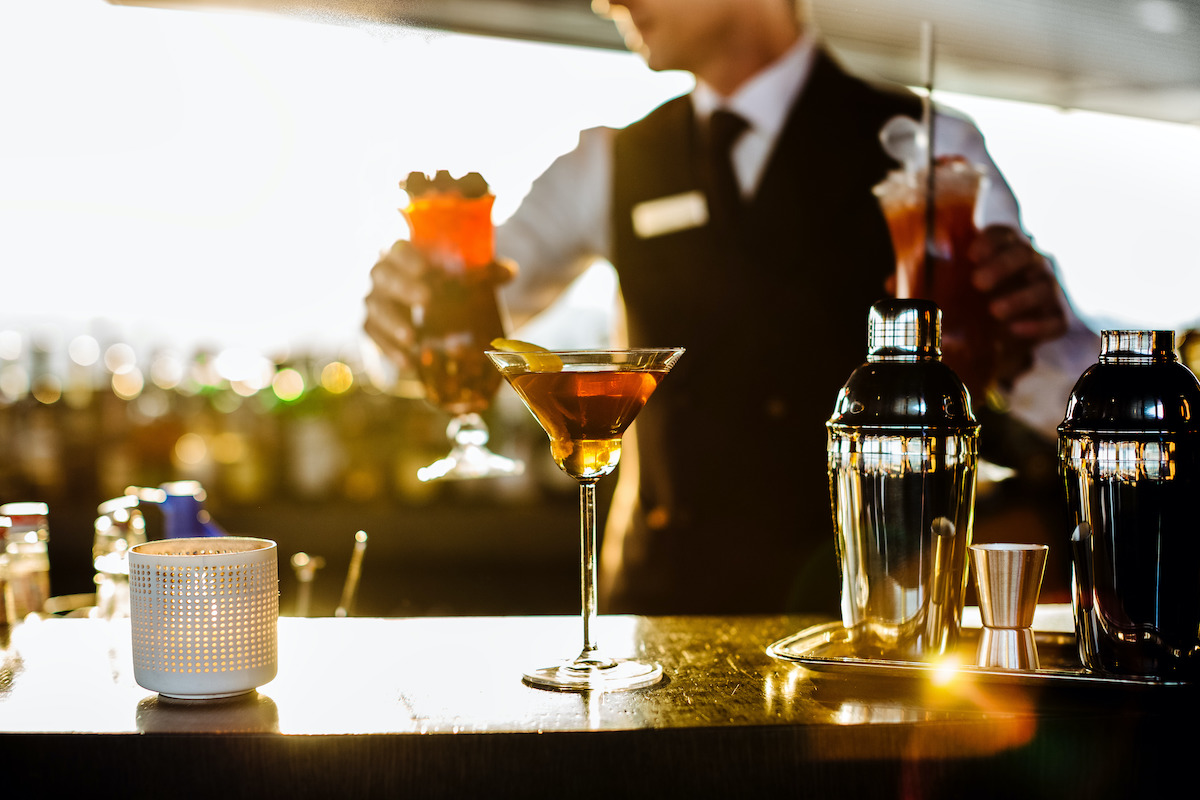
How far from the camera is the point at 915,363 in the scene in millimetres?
1071

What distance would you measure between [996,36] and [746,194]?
24.1 inches

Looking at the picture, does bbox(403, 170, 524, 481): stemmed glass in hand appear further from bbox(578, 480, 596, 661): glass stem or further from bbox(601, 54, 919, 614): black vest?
bbox(578, 480, 596, 661): glass stem

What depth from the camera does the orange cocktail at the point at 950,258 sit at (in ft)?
6.10

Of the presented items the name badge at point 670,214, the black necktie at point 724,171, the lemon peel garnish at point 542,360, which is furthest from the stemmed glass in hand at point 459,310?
the lemon peel garnish at point 542,360

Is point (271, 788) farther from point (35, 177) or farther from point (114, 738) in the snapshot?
point (35, 177)

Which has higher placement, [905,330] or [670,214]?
[670,214]

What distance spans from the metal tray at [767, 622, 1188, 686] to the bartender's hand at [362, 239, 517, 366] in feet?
3.25

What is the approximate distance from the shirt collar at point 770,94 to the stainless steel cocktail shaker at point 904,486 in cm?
111

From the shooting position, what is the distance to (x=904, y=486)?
1.05 metres

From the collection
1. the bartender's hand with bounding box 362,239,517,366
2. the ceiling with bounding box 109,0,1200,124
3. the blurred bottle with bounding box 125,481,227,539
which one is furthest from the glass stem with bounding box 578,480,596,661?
the ceiling with bounding box 109,0,1200,124

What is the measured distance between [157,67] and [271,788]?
1.85 m

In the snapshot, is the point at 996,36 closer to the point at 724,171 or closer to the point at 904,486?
the point at 724,171

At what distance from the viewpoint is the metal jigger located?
994mm

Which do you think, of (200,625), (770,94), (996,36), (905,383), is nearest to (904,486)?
(905,383)
